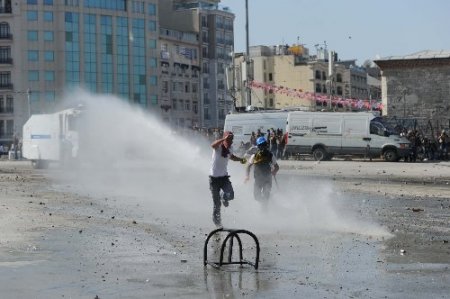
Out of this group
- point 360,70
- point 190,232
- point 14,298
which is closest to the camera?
point 14,298

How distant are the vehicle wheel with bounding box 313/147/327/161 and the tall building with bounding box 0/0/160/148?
64.6m

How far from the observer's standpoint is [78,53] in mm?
109438

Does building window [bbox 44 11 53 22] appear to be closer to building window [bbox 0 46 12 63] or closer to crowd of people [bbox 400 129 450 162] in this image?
building window [bbox 0 46 12 63]

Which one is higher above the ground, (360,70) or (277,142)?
(360,70)

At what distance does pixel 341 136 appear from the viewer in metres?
42.3

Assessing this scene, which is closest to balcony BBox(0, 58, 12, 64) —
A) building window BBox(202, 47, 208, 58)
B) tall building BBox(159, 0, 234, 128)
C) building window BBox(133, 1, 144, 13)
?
building window BBox(133, 1, 144, 13)

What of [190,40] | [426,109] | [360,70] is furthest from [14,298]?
[360,70]

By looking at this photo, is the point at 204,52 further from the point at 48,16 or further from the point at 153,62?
the point at 48,16

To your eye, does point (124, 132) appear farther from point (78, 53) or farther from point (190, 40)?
point (190, 40)

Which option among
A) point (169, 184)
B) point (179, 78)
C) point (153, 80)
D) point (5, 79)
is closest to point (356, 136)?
point (169, 184)

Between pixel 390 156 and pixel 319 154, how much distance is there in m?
4.10

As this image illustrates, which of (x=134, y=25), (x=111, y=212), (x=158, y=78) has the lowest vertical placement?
(x=111, y=212)

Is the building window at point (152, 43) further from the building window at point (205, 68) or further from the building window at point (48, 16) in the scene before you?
the building window at point (48, 16)

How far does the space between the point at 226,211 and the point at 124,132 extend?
16732mm
